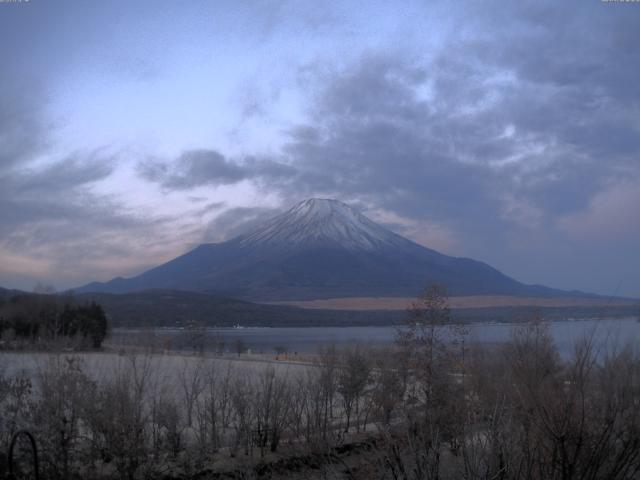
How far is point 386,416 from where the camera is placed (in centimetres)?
1730

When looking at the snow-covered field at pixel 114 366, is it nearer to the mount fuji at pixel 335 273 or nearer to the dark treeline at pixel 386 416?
the dark treeline at pixel 386 416

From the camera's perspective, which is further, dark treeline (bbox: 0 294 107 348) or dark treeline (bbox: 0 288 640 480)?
dark treeline (bbox: 0 294 107 348)

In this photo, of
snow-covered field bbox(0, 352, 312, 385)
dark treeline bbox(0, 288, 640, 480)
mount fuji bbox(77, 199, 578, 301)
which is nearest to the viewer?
dark treeline bbox(0, 288, 640, 480)

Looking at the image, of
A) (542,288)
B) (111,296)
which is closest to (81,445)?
(111,296)

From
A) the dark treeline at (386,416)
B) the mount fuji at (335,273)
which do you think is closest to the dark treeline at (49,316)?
the dark treeline at (386,416)

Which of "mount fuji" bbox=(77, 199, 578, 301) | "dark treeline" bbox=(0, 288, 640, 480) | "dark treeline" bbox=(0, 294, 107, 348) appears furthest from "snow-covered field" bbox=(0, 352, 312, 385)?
"mount fuji" bbox=(77, 199, 578, 301)

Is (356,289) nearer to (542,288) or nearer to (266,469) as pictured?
(542,288)

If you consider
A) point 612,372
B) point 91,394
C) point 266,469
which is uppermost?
point 612,372

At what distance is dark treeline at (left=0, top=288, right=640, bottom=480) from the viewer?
675 centimetres

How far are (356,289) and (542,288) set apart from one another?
5214 cm

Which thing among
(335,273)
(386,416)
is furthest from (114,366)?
(335,273)

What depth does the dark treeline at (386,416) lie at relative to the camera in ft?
22.1

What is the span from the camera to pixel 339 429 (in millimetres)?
17609

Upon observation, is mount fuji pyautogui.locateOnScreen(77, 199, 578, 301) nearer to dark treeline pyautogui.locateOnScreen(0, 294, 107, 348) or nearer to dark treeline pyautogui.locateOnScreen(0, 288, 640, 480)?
dark treeline pyautogui.locateOnScreen(0, 294, 107, 348)
